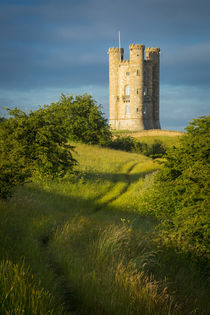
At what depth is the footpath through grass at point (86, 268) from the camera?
508 cm

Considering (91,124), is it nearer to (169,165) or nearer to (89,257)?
(169,165)

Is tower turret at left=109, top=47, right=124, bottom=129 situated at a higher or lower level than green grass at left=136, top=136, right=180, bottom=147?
higher

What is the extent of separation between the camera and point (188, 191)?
10.7 m

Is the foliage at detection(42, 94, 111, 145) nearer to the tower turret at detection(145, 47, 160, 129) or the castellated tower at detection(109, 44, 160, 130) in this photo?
the castellated tower at detection(109, 44, 160, 130)

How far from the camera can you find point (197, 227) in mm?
9523

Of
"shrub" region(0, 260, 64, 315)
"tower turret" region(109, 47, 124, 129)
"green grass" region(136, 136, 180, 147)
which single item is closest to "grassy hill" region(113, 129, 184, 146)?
"green grass" region(136, 136, 180, 147)

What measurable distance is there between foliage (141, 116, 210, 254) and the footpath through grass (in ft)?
2.70

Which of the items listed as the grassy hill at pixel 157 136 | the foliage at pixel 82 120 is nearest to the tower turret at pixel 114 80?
the grassy hill at pixel 157 136

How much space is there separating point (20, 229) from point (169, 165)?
6.70 meters

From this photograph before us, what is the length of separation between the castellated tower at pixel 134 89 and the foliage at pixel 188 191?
54.4 m

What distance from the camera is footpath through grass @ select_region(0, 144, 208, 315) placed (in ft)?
16.7

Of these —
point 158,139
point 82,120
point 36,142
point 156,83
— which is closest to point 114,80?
point 156,83

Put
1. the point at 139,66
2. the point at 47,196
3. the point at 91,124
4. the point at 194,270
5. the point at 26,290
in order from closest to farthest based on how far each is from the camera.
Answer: the point at 26,290
the point at 194,270
the point at 47,196
the point at 91,124
the point at 139,66

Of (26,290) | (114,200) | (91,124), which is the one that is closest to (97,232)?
(26,290)
